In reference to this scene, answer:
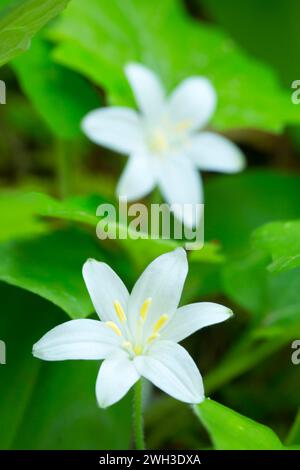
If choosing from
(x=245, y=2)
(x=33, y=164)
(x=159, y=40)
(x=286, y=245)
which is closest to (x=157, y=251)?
(x=286, y=245)

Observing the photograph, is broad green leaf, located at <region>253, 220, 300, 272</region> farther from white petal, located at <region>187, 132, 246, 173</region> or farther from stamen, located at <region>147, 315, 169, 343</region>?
white petal, located at <region>187, 132, 246, 173</region>

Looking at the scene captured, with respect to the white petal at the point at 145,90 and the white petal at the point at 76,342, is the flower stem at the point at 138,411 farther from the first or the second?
the white petal at the point at 145,90

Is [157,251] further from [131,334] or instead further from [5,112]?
[5,112]

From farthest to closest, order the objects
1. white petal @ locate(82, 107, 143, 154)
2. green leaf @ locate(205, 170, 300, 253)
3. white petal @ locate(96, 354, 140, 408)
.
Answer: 1. green leaf @ locate(205, 170, 300, 253)
2. white petal @ locate(82, 107, 143, 154)
3. white petal @ locate(96, 354, 140, 408)

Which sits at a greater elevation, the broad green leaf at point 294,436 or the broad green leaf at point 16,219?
the broad green leaf at point 16,219

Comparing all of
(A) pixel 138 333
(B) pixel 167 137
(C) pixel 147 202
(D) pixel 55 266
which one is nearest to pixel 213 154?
(B) pixel 167 137

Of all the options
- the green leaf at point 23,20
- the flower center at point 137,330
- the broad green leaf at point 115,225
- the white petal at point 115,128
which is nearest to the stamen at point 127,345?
the flower center at point 137,330

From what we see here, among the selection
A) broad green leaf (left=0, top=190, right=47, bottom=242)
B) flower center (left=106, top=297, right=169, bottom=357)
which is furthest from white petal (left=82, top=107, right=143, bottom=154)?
flower center (left=106, top=297, right=169, bottom=357)
